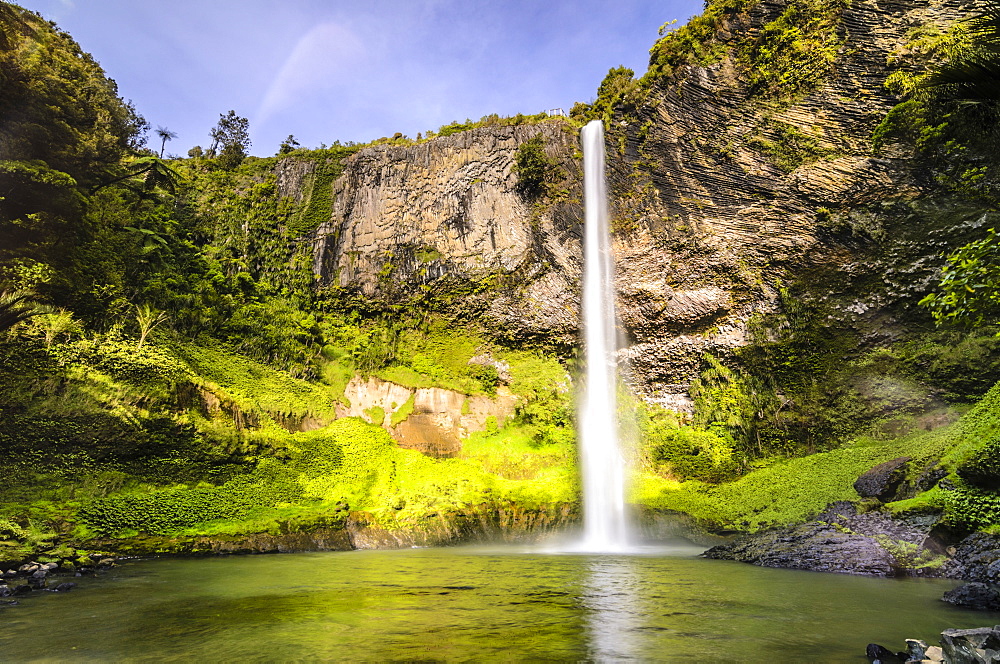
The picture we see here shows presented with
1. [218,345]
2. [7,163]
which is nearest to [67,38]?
[7,163]

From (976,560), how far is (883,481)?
4322 millimetres

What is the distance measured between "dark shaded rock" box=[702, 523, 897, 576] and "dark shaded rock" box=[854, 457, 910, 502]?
179 centimetres

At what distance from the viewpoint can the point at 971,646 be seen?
3.63m

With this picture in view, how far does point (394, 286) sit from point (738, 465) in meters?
17.2

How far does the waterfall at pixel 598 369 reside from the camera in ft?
58.5

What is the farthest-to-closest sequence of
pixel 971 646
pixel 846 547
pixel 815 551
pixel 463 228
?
pixel 463 228 < pixel 815 551 < pixel 846 547 < pixel 971 646

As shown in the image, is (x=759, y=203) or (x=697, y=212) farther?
(x=697, y=212)

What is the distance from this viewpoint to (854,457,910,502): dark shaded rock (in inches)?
465

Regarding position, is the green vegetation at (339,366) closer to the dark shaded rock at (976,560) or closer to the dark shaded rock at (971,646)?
the dark shaded rock at (976,560)

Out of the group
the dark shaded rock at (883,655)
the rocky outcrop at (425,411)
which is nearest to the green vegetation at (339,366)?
the rocky outcrop at (425,411)

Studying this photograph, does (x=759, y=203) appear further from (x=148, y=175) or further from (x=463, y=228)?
(x=148, y=175)

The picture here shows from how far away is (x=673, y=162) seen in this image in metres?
20.8

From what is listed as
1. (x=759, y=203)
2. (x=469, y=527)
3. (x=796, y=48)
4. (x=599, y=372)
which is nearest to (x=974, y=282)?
(x=469, y=527)

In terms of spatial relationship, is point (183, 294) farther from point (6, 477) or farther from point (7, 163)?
point (6, 477)
